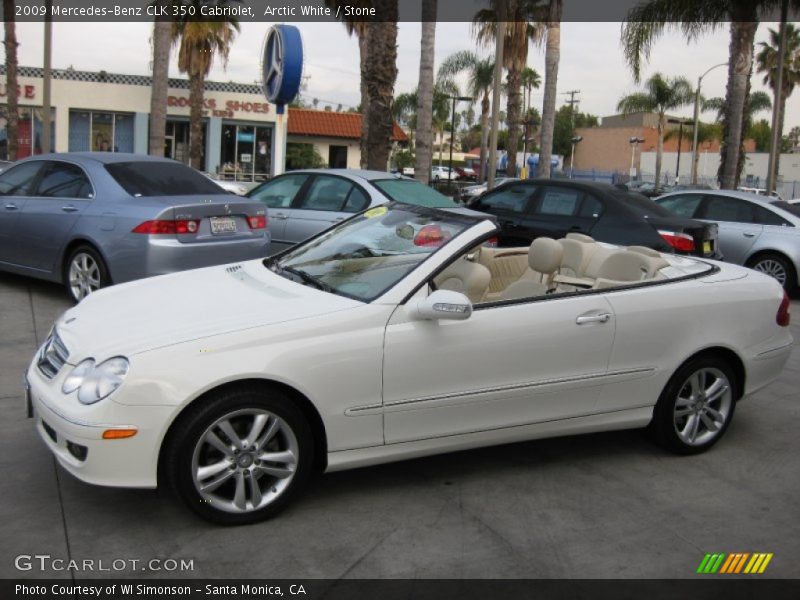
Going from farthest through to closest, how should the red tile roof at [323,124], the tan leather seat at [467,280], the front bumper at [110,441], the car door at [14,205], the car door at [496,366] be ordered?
the red tile roof at [323,124], the car door at [14,205], the tan leather seat at [467,280], the car door at [496,366], the front bumper at [110,441]

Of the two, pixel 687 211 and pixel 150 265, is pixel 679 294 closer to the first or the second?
pixel 150 265

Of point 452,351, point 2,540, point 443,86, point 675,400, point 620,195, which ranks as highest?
point 443,86

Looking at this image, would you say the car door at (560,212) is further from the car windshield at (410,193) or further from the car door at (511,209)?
the car windshield at (410,193)

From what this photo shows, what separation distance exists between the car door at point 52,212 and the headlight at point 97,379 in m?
4.83

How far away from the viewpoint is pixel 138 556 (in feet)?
11.7

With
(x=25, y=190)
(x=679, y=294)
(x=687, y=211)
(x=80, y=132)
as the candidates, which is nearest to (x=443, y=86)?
(x=80, y=132)

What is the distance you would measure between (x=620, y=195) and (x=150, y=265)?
5704 mm

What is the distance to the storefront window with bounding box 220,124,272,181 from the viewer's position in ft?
123

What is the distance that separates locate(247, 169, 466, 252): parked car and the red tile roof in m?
33.4

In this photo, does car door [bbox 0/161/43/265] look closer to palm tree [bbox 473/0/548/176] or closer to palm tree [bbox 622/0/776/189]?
palm tree [bbox 622/0/776/189]

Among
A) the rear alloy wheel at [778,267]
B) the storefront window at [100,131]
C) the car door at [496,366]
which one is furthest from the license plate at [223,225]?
the storefront window at [100,131]

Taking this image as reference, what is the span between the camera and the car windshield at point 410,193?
32.0 feet

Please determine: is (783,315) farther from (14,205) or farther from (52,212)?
(14,205)

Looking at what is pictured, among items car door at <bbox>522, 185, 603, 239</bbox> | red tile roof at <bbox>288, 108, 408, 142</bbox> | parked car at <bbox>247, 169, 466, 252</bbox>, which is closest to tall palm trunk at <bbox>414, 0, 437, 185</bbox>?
car door at <bbox>522, 185, 603, 239</bbox>
